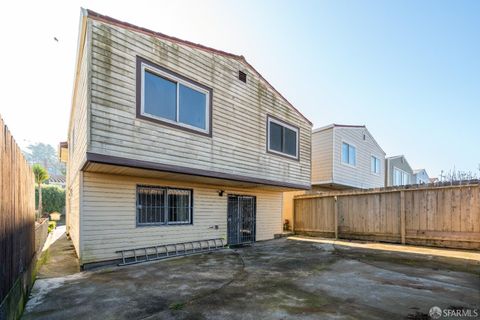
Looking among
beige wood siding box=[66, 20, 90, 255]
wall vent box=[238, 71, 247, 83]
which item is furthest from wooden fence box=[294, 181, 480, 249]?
beige wood siding box=[66, 20, 90, 255]

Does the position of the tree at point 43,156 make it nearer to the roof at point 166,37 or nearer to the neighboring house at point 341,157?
the neighboring house at point 341,157

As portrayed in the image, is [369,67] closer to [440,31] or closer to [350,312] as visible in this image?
[440,31]

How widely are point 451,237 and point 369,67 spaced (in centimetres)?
731

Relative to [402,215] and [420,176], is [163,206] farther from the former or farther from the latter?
[420,176]

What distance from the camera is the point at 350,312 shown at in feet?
12.7

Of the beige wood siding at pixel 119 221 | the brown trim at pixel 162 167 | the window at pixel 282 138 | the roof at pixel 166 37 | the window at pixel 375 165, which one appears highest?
the roof at pixel 166 37

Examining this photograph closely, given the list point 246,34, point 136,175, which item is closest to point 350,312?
point 136,175

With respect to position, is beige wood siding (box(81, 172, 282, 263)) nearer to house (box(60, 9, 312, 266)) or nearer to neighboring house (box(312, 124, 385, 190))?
house (box(60, 9, 312, 266))

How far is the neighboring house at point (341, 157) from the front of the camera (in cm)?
1561

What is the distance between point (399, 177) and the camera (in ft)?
74.0

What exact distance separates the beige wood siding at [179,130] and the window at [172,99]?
205mm

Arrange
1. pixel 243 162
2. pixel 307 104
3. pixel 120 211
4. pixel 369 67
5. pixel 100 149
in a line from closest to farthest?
pixel 100 149 < pixel 120 211 < pixel 243 162 < pixel 369 67 < pixel 307 104

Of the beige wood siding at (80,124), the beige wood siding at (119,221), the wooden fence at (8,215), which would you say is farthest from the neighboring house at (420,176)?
the wooden fence at (8,215)

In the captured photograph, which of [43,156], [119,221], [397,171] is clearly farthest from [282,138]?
[43,156]
